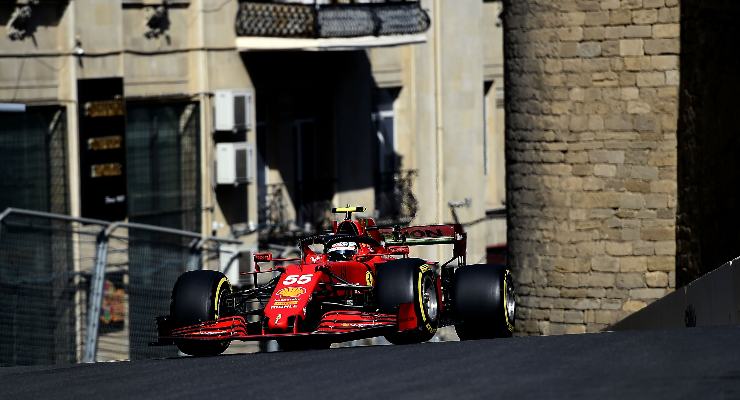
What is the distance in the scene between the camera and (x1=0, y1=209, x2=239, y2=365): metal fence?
22.6 meters

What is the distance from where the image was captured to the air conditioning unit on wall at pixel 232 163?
105 feet

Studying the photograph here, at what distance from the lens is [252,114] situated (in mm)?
32844

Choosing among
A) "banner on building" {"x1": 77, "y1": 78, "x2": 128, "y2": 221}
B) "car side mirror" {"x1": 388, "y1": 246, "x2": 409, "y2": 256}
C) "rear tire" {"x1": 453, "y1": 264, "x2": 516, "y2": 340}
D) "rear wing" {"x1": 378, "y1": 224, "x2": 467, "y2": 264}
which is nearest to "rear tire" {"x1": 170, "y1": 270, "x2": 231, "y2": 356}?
"car side mirror" {"x1": 388, "y1": 246, "x2": 409, "y2": 256}

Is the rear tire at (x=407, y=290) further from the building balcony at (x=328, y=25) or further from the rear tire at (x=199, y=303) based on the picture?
the building balcony at (x=328, y=25)

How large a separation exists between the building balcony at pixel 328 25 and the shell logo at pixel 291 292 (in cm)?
1736

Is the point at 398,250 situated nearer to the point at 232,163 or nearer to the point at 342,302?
the point at 342,302

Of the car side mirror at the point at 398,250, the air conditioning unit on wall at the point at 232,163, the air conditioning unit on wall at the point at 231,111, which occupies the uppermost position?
the air conditioning unit on wall at the point at 231,111

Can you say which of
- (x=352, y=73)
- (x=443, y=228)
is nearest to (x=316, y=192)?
(x=352, y=73)

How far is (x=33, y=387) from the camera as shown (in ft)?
44.9

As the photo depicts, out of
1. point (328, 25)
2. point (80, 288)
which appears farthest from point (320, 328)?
point (328, 25)

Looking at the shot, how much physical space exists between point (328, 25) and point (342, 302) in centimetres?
1802

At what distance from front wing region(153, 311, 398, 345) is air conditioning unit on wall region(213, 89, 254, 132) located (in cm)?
1633

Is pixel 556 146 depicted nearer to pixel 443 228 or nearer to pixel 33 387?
pixel 443 228

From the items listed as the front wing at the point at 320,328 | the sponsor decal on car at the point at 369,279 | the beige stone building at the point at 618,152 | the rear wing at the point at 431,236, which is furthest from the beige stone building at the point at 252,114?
the front wing at the point at 320,328
